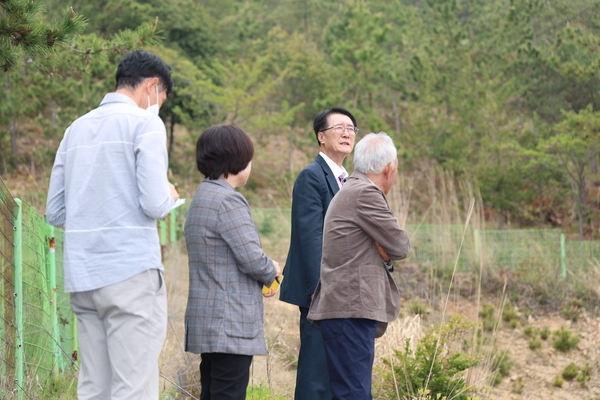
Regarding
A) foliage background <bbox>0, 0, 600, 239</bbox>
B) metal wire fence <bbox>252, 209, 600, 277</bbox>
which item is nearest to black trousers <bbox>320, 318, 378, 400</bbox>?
metal wire fence <bbox>252, 209, 600, 277</bbox>

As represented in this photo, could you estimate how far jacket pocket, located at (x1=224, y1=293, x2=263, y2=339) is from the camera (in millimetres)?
2938

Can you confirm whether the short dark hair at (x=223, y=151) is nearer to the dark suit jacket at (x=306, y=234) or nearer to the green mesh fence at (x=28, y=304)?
the dark suit jacket at (x=306, y=234)

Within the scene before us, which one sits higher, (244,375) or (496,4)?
(496,4)

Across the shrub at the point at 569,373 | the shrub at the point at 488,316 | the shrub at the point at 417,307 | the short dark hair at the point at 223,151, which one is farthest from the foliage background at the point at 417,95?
the short dark hair at the point at 223,151

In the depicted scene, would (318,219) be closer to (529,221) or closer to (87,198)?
(87,198)

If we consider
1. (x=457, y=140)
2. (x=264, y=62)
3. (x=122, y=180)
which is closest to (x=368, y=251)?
(x=122, y=180)

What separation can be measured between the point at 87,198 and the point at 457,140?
607 inches

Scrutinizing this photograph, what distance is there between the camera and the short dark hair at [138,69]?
104 inches

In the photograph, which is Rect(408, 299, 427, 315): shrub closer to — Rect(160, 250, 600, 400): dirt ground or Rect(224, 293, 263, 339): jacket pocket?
Rect(160, 250, 600, 400): dirt ground

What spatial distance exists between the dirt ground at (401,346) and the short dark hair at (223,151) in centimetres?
109

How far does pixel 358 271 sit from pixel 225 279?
586mm

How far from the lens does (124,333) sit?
244cm

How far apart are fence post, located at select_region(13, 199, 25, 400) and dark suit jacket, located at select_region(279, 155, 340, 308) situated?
3.84 feet

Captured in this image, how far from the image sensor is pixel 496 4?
2330cm
